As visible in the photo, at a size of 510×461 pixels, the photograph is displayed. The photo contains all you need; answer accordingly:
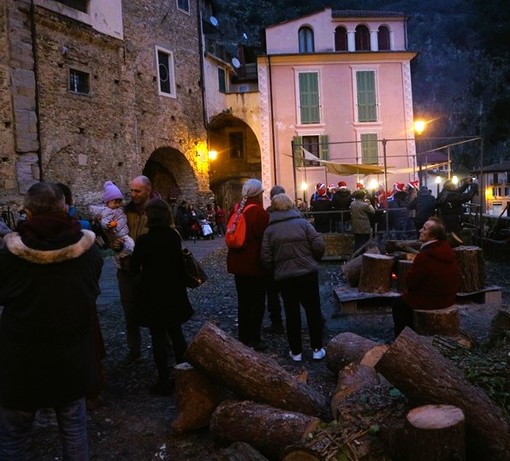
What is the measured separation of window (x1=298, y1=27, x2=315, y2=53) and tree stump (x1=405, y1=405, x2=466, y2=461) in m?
24.2

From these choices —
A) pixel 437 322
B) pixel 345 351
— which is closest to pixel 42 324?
pixel 345 351

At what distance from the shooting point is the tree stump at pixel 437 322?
462 centimetres

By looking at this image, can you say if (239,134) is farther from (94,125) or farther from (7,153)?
(7,153)

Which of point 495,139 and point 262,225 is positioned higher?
point 495,139

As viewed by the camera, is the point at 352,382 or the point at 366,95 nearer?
the point at 352,382

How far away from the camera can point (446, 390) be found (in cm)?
289

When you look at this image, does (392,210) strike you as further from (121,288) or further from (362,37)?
(362,37)

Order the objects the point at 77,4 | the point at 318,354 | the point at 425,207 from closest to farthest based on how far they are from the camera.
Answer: the point at 318,354 < the point at 425,207 < the point at 77,4

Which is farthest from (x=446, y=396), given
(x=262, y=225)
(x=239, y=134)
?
(x=239, y=134)

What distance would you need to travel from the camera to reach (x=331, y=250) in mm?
12141

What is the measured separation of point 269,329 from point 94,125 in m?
13.3

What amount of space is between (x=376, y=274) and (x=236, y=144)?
23620 millimetres

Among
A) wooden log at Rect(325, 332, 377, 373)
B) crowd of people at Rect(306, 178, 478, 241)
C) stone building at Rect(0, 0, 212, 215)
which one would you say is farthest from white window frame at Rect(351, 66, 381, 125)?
wooden log at Rect(325, 332, 377, 373)

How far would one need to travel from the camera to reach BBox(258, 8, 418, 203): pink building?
2436cm
